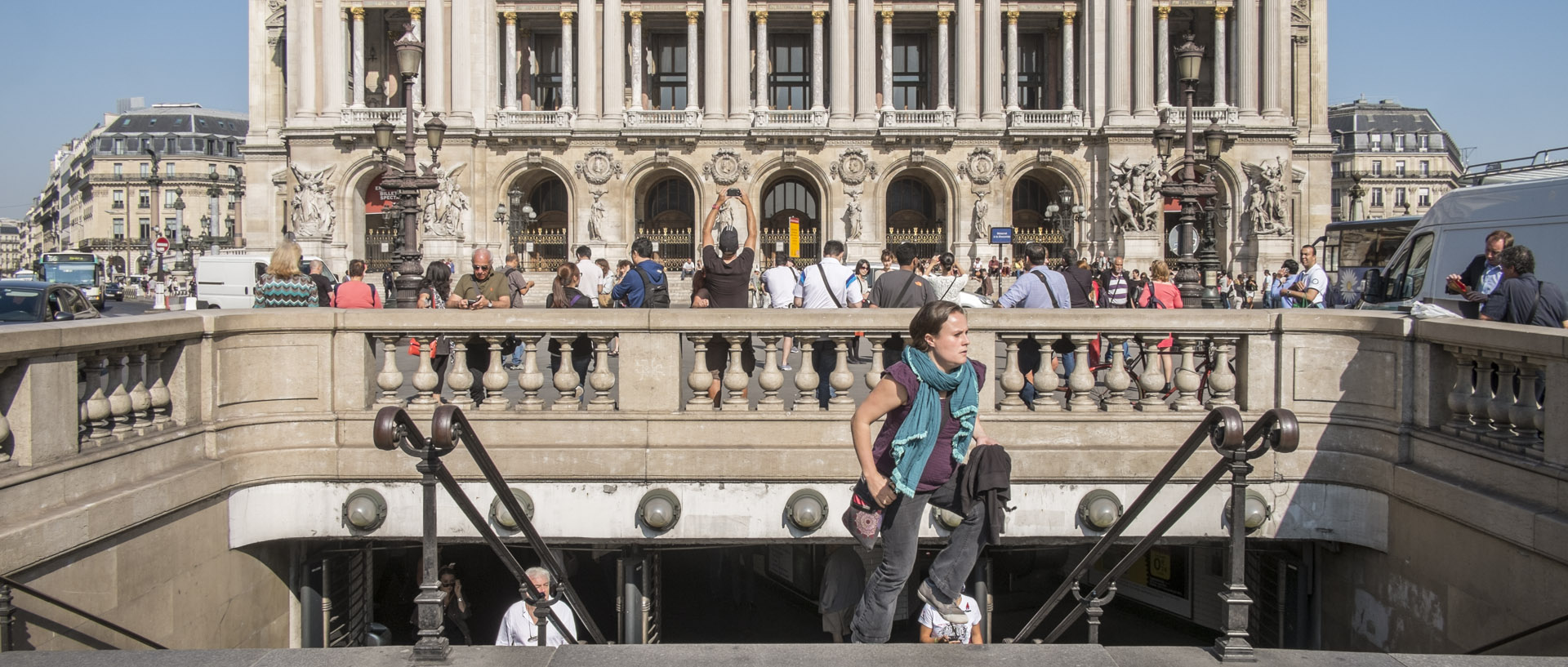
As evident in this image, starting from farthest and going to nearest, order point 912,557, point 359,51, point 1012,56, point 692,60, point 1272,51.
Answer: point 359,51 → point 1012,56 → point 692,60 → point 1272,51 → point 912,557

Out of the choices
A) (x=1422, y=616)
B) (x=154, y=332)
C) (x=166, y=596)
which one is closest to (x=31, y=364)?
(x=154, y=332)

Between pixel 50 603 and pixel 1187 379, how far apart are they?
7102 millimetres

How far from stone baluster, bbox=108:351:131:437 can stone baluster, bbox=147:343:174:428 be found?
0.62 ft

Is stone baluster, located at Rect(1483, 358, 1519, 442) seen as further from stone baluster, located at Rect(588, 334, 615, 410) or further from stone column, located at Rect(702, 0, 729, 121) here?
stone column, located at Rect(702, 0, 729, 121)

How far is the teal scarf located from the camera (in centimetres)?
529

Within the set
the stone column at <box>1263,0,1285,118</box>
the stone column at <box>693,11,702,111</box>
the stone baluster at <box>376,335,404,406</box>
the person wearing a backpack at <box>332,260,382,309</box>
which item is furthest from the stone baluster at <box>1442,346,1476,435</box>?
the stone column at <box>1263,0,1285,118</box>

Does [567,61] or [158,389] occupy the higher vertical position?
[567,61]

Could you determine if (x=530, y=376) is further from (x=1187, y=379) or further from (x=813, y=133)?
(x=813, y=133)

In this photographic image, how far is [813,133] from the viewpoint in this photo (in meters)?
44.2

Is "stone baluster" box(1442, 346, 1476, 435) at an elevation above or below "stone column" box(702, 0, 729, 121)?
below

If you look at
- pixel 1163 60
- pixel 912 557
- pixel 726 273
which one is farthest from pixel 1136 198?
pixel 912 557

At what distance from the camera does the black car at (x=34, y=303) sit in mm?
17469

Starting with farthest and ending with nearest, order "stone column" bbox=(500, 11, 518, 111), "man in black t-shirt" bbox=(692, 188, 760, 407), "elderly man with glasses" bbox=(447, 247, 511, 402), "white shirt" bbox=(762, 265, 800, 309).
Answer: "stone column" bbox=(500, 11, 518, 111) < "white shirt" bbox=(762, 265, 800, 309) < "man in black t-shirt" bbox=(692, 188, 760, 407) < "elderly man with glasses" bbox=(447, 247, 511, 402)

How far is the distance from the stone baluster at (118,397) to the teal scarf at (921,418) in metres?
4.86
